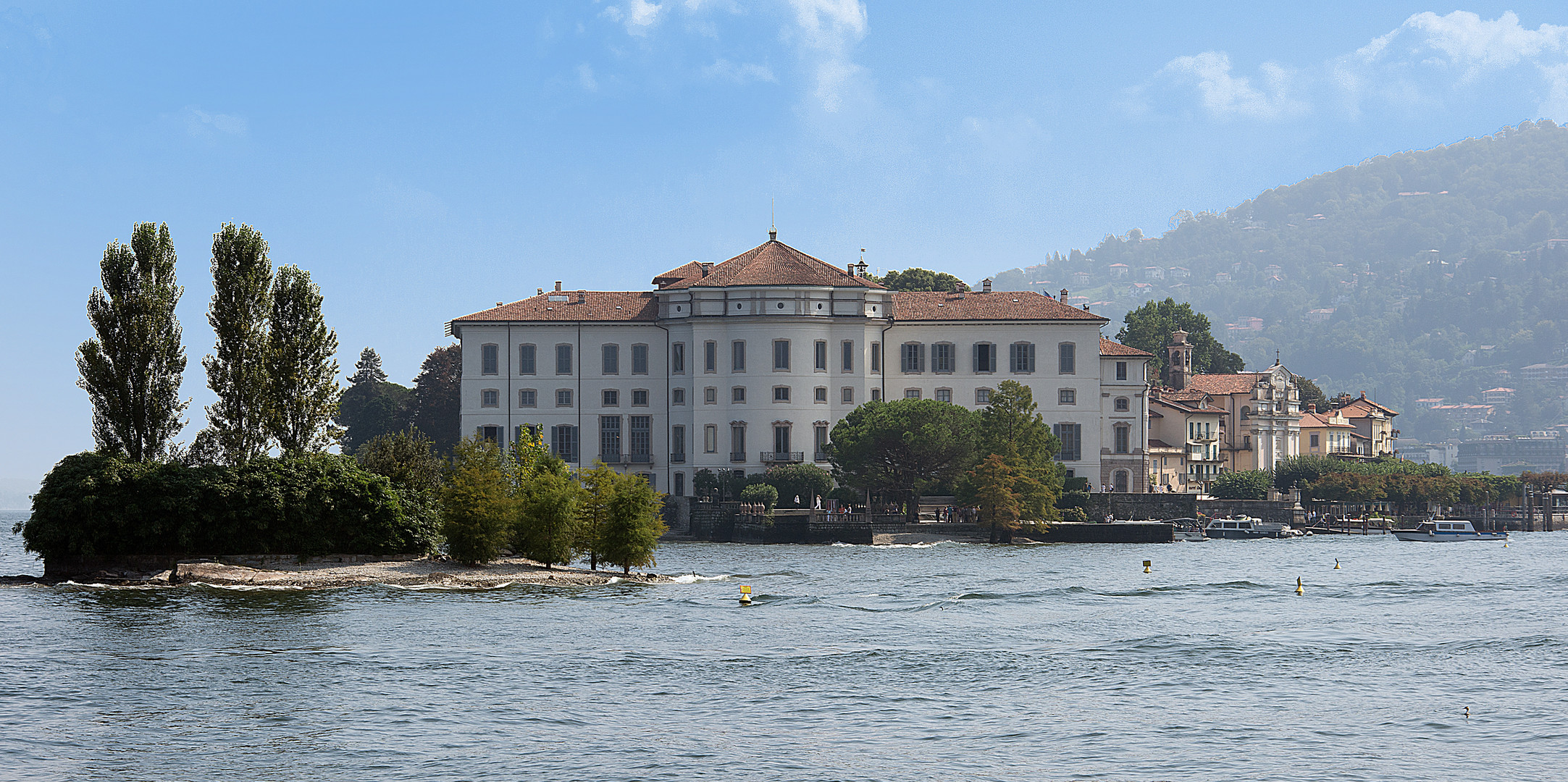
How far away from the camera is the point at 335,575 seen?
4019 cm

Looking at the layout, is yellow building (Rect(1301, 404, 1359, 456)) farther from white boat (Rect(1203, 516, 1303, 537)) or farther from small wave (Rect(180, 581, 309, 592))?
small wave (Rect(180, 581, 309, 592))

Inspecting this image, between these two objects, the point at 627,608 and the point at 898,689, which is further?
the point at 627,608

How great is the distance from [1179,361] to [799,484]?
51.0m

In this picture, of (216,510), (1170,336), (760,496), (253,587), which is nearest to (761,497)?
(760,496)

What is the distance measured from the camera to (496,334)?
81625 mm

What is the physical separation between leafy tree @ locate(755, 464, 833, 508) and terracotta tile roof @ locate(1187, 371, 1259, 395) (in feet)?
164

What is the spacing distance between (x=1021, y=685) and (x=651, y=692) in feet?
20.3

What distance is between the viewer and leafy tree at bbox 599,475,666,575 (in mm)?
42938

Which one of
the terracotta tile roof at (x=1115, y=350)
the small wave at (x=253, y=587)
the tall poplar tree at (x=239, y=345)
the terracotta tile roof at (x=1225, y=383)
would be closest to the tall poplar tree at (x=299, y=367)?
the tall poplar tree at (x=239, y=345)

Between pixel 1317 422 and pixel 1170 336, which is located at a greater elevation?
pixel 1170 336

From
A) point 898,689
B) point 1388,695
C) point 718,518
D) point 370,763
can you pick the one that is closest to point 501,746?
point 370,763

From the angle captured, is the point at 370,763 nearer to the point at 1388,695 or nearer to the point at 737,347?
the point at 1388,695

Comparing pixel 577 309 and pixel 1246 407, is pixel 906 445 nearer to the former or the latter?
pixel 577 309

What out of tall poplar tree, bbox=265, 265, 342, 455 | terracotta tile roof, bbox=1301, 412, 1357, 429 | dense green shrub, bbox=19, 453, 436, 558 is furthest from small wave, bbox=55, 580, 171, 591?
terracotta tile roof, bbox=1301, 412, 1357, 429
